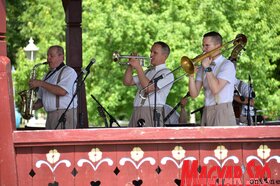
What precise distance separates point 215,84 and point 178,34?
13.7m

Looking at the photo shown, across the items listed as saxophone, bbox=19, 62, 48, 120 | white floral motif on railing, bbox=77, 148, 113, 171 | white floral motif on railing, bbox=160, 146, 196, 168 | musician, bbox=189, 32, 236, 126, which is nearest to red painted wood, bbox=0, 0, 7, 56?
white floral motif on railing, bbox=77, 148, 113, 171

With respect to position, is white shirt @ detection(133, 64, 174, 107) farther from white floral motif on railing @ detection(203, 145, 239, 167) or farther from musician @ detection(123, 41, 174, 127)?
white floral motif on railing @ detection(203, 145, 239, 167)

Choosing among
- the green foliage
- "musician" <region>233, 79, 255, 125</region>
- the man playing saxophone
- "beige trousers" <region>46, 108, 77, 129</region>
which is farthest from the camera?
the green foliage

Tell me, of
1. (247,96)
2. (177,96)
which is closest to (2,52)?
(247,96)

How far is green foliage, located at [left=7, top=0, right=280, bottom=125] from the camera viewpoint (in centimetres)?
2247

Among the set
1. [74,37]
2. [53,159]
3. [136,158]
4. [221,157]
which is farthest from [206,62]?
[74,37]

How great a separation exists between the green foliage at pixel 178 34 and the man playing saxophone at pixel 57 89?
1080cm

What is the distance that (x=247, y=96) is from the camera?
1216cm

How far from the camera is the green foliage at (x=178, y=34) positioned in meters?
22.5

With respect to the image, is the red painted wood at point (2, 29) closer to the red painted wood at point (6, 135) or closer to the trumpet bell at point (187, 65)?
the red painted wood at point (6, 135)

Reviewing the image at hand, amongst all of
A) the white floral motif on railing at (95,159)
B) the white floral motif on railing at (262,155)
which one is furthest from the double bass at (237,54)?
the white floral motif on railing at (95,159)

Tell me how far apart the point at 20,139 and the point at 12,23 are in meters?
24.5

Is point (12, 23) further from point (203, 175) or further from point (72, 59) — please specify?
point (203, 175)

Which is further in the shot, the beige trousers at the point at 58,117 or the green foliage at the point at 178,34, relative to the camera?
the green foliage at the point at 178,34
